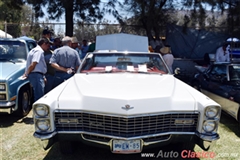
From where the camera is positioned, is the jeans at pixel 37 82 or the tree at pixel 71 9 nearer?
the jeans at pixel 37 82

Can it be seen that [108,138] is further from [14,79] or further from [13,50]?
[13,50]

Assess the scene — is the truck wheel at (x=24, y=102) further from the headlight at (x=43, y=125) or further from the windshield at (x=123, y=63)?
the headlight at (x=43, y=125)

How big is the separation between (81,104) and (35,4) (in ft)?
31.3

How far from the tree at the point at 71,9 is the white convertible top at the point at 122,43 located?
3142mm

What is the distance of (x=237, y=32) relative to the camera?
1196 centimetres

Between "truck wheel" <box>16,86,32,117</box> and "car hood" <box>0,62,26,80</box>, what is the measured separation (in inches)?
18.5

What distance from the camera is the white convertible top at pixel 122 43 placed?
8.70 meters

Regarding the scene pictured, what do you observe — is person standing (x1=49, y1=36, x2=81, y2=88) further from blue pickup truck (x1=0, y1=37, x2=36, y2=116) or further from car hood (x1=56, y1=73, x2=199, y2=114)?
car hood (x1=56, y1=73, x2=199, y2=114)

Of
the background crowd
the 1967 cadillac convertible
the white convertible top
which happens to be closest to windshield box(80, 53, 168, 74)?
the background crowd

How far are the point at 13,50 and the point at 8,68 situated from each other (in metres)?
0.90

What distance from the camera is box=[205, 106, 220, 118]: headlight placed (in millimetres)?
3194

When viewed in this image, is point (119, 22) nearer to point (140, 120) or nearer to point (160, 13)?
point (160, 13)

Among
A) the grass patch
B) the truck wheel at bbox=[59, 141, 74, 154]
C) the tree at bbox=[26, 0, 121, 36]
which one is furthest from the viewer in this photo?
the tree at bbox=[26, 0, 121, 36]

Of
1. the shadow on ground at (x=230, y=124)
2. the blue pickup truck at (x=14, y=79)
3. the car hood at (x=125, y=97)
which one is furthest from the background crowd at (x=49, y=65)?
the shadow on ground at (x=230, y=124)
